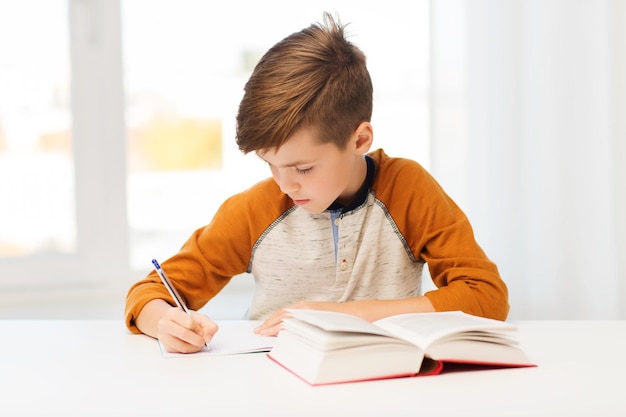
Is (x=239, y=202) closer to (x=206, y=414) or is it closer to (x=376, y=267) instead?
(x=376, y=267)

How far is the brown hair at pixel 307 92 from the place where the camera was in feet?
4.12

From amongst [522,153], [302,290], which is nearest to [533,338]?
[302,290]

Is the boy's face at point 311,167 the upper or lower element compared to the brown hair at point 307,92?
lower

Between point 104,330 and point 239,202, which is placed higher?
point 239,202

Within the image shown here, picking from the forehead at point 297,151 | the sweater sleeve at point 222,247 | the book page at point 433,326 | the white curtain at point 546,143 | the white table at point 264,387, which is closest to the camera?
the white table at point 264,387

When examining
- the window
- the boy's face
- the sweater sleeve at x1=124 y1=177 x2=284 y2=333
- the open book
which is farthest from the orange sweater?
the window

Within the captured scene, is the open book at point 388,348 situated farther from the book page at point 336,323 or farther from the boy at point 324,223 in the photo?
the boy at point 324,223

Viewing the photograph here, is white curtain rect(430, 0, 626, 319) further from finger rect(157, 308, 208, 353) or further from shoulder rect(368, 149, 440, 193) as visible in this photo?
finger rect(157, 308, 208, 353)

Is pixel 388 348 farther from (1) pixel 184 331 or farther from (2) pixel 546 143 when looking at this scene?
(2) pixel 546 143

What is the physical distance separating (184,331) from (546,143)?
4.51ft

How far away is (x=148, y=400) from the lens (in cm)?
87

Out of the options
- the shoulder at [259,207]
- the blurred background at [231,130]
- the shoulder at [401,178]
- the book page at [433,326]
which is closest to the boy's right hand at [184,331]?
the book page at [433,326]

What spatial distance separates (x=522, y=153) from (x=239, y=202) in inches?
39.5

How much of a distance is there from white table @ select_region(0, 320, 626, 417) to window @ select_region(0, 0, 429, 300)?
3.50 ft
